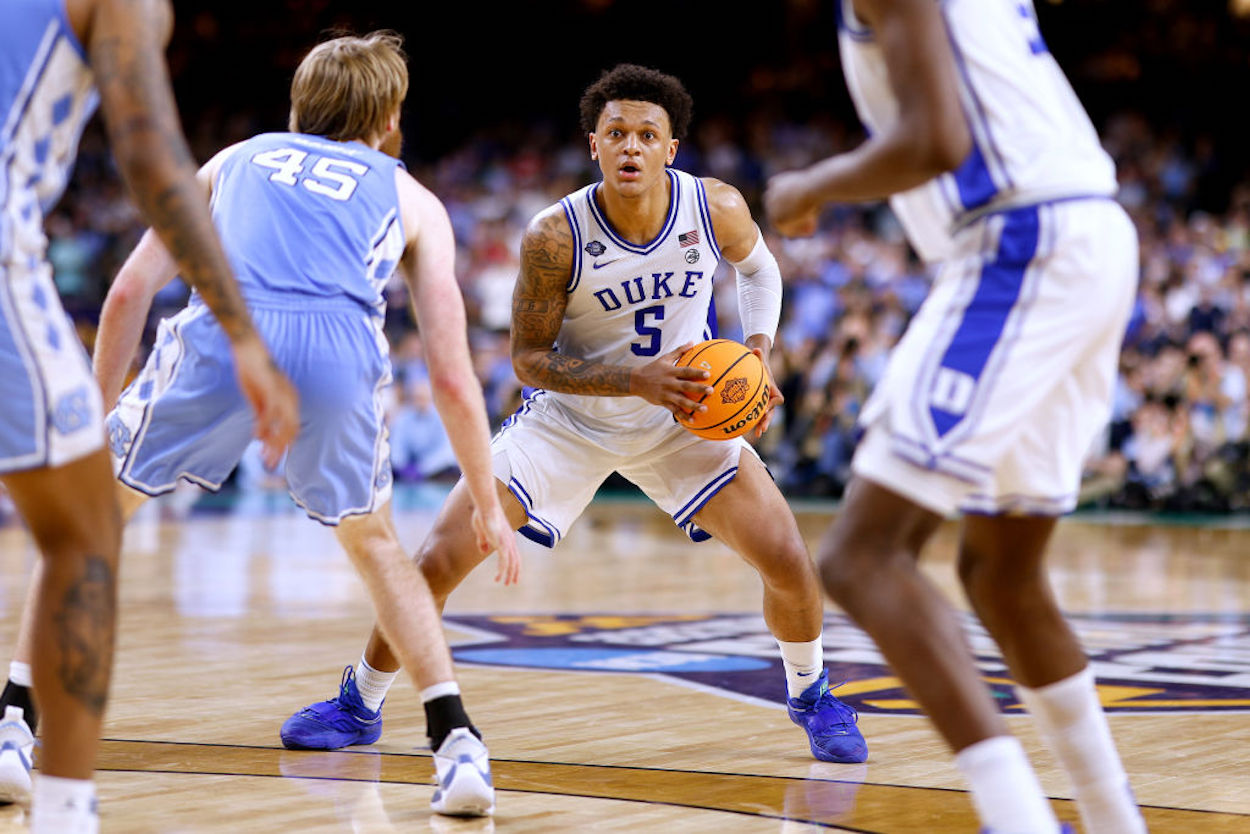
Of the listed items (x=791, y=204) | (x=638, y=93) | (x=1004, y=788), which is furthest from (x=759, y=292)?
(x=1004, y=788)

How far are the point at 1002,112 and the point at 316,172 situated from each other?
170 centimetres

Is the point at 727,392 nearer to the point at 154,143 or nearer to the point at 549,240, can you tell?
the point at 549,240

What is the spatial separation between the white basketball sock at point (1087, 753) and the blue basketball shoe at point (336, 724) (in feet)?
6.66

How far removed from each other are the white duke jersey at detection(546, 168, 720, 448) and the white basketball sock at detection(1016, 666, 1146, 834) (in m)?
1.97

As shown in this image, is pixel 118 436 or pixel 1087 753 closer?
pixel 1087 753

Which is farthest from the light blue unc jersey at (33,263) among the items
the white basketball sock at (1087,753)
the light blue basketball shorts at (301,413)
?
the white basketball sock at (1087,753)

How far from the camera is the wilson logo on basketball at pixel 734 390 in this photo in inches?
173

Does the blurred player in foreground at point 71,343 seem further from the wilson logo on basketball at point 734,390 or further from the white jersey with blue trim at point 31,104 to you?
the wilson logo on basketball at point 734,390

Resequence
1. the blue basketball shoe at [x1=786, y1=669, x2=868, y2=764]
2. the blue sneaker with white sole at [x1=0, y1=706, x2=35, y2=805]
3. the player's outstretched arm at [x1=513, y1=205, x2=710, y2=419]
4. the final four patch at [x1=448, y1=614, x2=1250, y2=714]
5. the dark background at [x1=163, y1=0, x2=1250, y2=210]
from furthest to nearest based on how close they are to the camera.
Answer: the dark background at [x1=163, y1=0, x2=1250, y2=210] < the final four patch at [x1=448, y1=614, x2=1250, y2=714] < the player's outstretched arm at [x1=513, y1=205, x2=710, y2=419] < the blue basketball shoe at [x1=786, y1=669, x2=868, y2=764] < the blue sneaker with white sole at [x1=0, y1=706, x2=35, y2=805]

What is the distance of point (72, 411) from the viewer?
255cm

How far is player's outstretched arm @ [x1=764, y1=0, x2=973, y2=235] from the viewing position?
8.55ft

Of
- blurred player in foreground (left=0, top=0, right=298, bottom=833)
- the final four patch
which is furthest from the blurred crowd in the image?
blurred player in foreground (left=0, top=0, right=298, bottom=833)

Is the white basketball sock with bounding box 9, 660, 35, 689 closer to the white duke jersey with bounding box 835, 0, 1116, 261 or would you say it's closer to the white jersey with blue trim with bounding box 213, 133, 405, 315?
the white jersey with blue trim with bounding box 213, 133, 405, 315

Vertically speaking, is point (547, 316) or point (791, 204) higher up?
point (791, 204)
